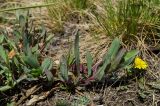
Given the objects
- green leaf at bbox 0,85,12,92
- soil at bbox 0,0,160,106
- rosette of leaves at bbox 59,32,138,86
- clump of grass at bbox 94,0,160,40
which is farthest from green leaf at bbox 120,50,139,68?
green leaf at bbox 0,85,12,92

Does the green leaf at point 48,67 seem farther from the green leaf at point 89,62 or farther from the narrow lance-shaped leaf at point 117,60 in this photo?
the narrow lance-shaped leaf at point 117,60

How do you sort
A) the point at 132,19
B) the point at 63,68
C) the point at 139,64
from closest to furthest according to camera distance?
the point at 63,68 → the point at 139,64 → the point at 132,19

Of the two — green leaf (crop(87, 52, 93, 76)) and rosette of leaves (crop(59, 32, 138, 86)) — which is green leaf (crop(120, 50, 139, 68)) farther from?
green leaf (crop(87, 52, 93, 76))

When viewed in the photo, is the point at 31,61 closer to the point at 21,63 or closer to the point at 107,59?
the point at 21,63

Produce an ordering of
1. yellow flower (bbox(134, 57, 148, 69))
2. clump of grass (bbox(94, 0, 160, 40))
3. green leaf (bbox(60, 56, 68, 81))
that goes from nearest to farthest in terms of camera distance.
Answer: green leaf (bbox(60, 56, 68, 81)), yellow flower (bbox(134, 57, 148, 69)), clump of grass (bbox(94, 0, 160, 40))

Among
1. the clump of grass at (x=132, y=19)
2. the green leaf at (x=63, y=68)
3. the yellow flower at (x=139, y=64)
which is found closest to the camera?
the green leaf at (x=63, y=68)

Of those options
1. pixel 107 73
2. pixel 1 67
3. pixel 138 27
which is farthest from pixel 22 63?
pixel 138 27

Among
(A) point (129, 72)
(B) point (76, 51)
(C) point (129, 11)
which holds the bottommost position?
(A) point (129, 72)

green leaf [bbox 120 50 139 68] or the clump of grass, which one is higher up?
the clump of grass

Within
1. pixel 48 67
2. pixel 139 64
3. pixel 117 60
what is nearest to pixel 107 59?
pixel 117 60

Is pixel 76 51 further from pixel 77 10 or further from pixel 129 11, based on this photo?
pixel 77 10

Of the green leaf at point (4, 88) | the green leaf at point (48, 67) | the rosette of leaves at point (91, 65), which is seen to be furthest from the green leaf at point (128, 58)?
the green leaf at point (4, 88)
